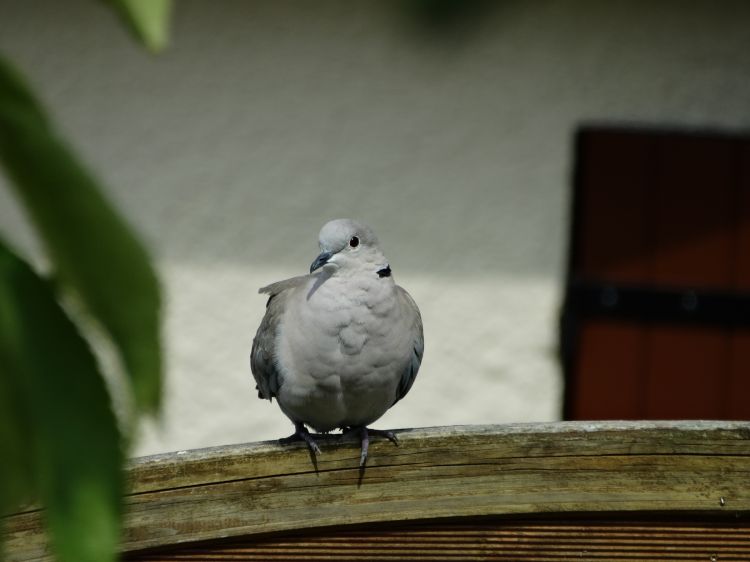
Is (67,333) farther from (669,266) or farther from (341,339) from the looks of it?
(669,266)

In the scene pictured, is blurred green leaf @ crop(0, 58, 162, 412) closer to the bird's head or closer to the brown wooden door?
the bird's head

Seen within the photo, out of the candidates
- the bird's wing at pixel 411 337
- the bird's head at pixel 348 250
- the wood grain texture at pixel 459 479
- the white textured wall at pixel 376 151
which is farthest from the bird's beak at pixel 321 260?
the white textured wall at pixel 376 151

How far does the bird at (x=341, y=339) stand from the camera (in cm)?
216

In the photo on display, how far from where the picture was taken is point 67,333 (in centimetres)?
31

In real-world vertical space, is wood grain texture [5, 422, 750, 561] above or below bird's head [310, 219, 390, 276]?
below

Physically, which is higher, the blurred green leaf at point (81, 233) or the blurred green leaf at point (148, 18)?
the blurred green leaf at point (148, 18)

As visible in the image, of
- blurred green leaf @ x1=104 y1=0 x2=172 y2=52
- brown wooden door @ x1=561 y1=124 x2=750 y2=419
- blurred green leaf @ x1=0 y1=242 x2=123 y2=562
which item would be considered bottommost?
blurred green leaf @ x1=0 y1=242 x2=123 y2=562

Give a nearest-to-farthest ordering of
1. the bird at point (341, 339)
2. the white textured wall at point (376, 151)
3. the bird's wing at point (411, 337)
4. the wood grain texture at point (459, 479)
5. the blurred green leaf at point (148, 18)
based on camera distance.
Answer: the blurred green leaf at point (148, 18) → the wood grain texture at point (459, 479) → the bird at point (341, 339) → the bird's wing at point (411, 337) → the white textured wall at point (376, 151)

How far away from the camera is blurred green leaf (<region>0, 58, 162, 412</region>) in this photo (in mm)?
299

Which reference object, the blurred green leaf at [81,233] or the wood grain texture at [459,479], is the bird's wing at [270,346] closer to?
the wood grain texture at [459,479]

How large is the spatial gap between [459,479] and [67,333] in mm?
1217

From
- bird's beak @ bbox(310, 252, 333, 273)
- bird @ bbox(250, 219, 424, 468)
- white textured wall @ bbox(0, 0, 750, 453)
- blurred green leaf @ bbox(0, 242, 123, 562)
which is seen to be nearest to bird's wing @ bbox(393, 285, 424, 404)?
bird @ bbox(250, 219, 424, 468)

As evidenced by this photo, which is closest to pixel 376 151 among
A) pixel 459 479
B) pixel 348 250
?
pixel 348 250

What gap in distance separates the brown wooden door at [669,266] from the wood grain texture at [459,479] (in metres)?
2.15
